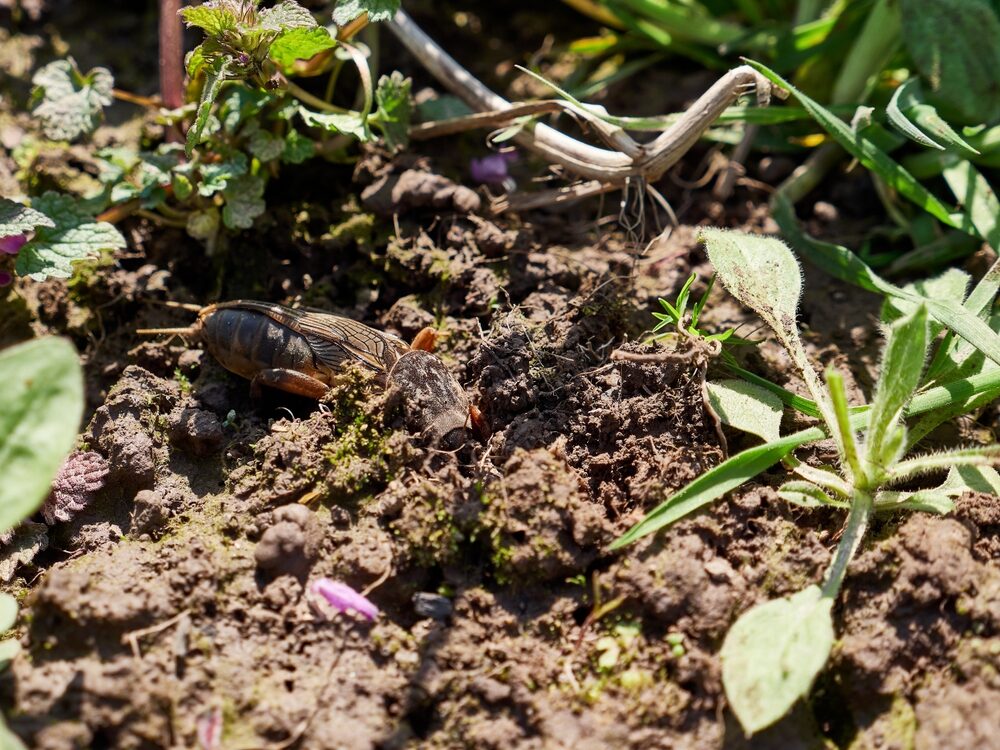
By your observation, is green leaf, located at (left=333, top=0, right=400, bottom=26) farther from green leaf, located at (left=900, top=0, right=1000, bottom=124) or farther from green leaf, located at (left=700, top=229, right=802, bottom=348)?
green leaf, located at (left=900, top=0, right=1000, bottom=124)

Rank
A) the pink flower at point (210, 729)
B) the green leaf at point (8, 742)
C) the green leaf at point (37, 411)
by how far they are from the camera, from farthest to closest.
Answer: the pink flower at point (210, 729) < the green leaf at point (37, 411) < the green leaf at point (8, 742)

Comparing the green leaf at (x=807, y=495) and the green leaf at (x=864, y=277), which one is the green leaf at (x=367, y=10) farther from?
the green leaf at (x=807, y=495)

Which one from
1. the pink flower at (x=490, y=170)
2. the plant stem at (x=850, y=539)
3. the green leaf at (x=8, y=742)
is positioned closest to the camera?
the green leaf at (x=8, y=742)

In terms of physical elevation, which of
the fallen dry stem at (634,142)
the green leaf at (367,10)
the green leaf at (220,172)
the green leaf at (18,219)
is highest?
the green leaf at (367,10)

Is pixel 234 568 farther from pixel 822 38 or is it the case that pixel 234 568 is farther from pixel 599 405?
pixel 822 38

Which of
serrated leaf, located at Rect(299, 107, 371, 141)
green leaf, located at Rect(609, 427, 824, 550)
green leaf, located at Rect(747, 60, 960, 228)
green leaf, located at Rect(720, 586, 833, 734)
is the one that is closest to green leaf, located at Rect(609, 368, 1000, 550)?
green leaf, located at Rect(609, 427, 824, 550)

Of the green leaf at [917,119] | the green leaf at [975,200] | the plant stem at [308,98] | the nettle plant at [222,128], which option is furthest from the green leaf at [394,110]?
the green leaf at [975,200]

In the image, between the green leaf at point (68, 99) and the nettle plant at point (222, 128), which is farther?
the green leaf at point (68, 99)
